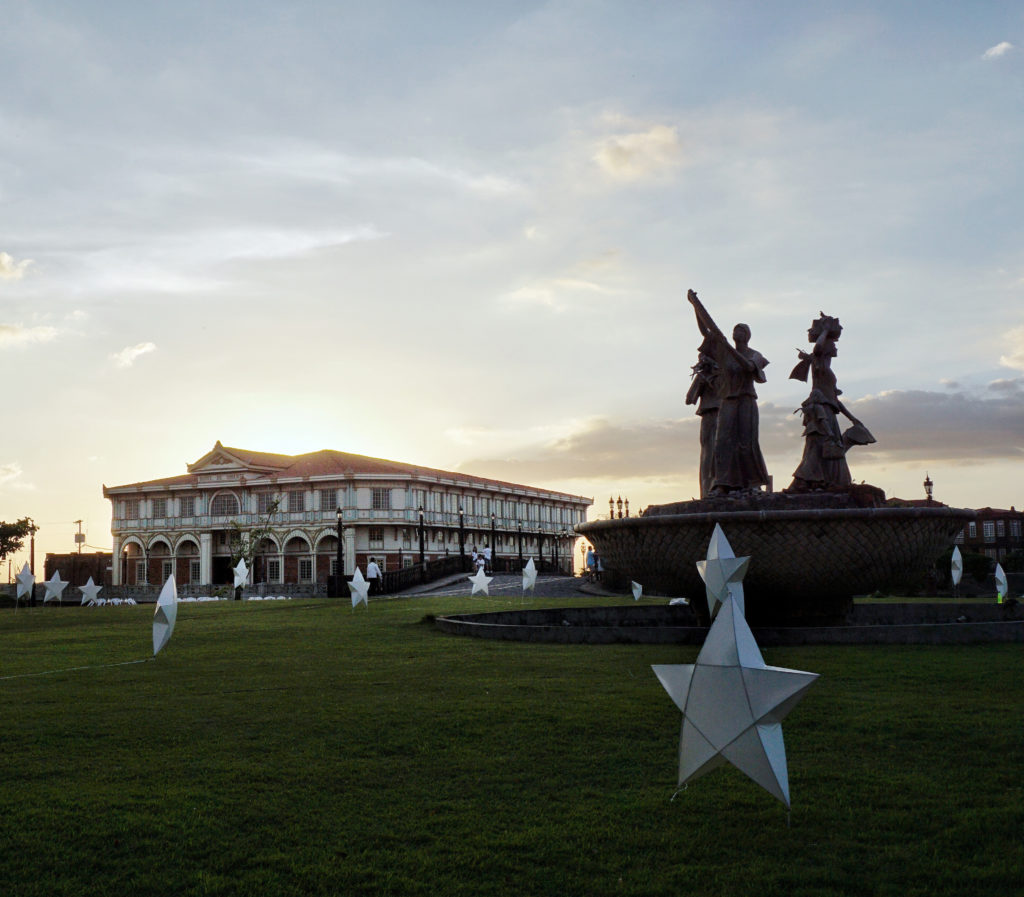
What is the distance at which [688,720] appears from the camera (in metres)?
3.84

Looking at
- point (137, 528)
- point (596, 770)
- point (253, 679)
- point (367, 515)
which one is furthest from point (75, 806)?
point (137, 528)

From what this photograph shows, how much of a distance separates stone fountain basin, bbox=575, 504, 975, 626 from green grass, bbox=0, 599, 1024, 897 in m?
2.00

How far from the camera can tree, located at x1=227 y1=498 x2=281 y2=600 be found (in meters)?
51.8

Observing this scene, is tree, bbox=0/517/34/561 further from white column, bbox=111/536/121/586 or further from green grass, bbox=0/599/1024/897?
green grass, bbox=0/599/1024/897

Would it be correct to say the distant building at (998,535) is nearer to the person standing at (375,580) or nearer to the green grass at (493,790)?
the person standing at (375,580)

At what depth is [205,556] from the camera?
61.2 metres

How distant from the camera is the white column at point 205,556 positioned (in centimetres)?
6112

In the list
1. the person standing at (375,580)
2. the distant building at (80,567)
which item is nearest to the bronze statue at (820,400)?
the person standing at (375,580)

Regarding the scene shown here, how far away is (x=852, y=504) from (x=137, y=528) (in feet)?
202

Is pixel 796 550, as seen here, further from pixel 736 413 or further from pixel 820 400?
pixel 820 400

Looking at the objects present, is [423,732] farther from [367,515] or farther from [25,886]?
[367,515]

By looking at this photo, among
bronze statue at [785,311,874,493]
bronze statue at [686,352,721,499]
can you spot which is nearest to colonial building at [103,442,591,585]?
bronze statue at [785,311,874,493]

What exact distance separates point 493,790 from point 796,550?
19.9 feet

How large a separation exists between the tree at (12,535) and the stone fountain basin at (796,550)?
5291cm
